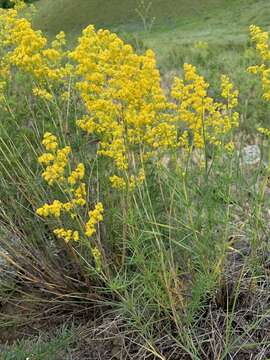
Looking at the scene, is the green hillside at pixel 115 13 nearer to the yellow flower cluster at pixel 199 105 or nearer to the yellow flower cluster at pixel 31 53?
the yellow flower cluster at pixel 31 53

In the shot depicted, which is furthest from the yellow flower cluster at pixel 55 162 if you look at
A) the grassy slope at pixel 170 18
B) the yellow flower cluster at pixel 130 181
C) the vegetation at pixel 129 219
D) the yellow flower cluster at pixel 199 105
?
the grassy slope at pixel 170 18

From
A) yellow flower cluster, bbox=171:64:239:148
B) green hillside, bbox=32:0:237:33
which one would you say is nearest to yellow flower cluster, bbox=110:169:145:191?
yellow flower cluster, bbox=171:64:239:148

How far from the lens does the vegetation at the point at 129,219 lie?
10.4ft

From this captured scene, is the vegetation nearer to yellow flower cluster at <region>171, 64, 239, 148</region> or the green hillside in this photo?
yellow flower cluster at <region>171, 64, 239, 148</region>

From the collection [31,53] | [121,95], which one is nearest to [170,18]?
[31,53]

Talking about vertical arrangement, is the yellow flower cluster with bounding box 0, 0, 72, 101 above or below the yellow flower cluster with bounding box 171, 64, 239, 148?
above

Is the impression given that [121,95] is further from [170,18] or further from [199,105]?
[170,18]

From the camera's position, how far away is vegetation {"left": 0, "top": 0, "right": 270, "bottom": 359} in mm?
3180

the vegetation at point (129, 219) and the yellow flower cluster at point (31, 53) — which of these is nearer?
the vegetation at point (129, 219)

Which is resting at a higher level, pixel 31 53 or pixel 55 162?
pixel 31 53

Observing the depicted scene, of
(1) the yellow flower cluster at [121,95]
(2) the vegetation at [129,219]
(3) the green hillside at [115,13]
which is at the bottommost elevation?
(3) the green hillside at [115,13]

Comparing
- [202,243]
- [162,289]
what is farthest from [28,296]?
[202,243]

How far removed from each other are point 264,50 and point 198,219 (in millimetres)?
1061

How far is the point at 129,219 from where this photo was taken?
10.4 feet
